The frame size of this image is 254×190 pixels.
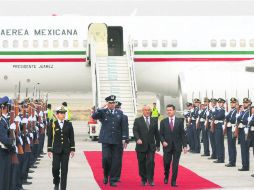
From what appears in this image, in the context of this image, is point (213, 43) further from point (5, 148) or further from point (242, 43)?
point (5, 148)

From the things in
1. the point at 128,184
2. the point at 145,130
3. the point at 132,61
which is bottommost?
the point at 128,184

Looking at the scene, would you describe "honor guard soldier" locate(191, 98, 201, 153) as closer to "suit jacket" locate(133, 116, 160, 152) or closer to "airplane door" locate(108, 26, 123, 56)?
"suit jacket" locate(133, 116, 160, 152)

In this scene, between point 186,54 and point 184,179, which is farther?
point 186,54

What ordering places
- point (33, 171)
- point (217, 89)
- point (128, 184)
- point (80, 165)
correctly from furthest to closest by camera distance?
point (217, 89) < point (80, 165) < point (33, 171) < point (128, 184)

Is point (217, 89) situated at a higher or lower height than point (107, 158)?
higher

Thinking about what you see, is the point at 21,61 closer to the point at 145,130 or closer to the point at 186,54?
the point at 186,54

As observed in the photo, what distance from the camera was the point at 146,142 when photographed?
1886 cm

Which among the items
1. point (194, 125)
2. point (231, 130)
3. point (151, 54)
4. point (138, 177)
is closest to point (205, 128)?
point (194, 125)

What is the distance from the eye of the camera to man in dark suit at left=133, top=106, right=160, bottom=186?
1867 centimetres

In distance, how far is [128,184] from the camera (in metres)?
18.8

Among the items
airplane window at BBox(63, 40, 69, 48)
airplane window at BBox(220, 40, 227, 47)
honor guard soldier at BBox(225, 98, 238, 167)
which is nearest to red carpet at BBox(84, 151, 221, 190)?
honor guard soldier at BBox(225, 98, 238, 167)

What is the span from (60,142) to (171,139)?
3.22 metres

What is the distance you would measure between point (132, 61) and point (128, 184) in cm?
1674

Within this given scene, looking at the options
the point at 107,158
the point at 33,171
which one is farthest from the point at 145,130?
the point at 33,171
